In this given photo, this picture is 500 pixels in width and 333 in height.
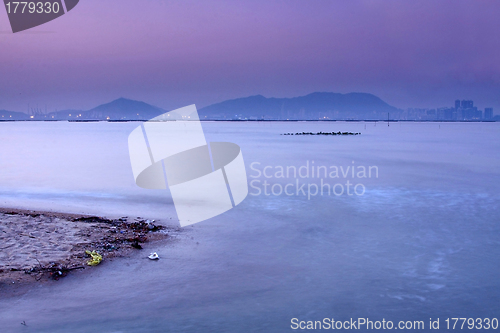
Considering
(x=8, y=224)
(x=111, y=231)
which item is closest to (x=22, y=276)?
(x=111, y=231)

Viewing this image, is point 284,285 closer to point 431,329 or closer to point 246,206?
point 431,329

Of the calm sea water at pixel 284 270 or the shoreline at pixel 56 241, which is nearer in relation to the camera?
the calm sea water at pixel 284 270

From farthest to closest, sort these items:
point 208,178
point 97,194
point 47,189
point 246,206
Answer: point 208,178, point 47,189, point 97,194, point 246,206

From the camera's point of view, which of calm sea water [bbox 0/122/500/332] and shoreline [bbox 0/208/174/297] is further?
shoreline [bbox 0/208/174/297]

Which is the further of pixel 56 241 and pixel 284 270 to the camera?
pixel 56 241

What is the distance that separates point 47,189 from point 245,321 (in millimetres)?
13232

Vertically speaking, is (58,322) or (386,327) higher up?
(58,322)

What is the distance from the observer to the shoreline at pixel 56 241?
6.80m

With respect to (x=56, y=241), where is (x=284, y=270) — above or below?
below

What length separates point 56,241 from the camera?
842 cm

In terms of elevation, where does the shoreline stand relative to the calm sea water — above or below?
above

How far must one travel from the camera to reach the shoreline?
22.3 feet

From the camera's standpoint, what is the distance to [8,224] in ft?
31.5

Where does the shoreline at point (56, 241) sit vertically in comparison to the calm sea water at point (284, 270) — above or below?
above
